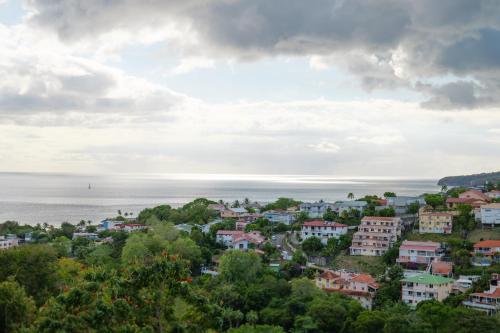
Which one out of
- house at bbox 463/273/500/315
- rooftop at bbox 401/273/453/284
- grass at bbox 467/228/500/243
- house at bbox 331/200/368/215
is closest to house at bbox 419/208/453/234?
grass at bbox 467/228/500/243

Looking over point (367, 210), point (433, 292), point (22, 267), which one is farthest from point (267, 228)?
point (22, 267)

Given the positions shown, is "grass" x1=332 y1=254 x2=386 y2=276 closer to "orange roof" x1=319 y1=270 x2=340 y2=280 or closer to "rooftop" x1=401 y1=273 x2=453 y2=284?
"orange roof" x1=319 y1=270 x2=340 y2=280

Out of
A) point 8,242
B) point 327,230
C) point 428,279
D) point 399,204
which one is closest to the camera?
point 428,279

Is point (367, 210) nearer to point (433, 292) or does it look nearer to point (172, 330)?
point (433, 292)

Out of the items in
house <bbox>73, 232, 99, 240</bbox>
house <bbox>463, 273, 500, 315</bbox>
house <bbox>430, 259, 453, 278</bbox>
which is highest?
house <bbox>73, 232, 99, 240</bbox>

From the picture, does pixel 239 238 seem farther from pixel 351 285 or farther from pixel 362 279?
pixel 362 279

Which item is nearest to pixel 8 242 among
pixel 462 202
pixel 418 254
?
pixel 418 254

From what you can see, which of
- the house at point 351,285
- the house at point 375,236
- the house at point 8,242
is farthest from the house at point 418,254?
the house at point 8,242
